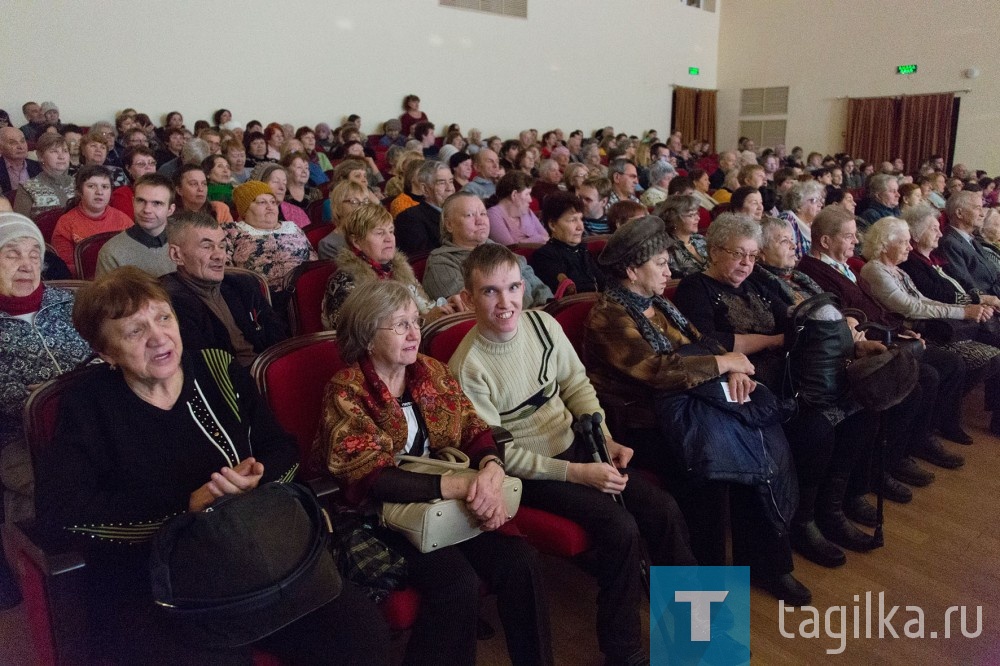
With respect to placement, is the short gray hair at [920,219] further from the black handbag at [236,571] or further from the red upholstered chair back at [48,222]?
the red upholstered chair back at [48,222]

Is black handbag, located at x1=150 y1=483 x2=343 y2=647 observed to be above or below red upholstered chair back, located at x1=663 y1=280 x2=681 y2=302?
below

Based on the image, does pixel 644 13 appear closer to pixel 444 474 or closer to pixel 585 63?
pixel 585 63

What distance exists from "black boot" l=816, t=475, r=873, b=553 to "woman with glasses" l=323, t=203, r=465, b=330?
1.54 metres

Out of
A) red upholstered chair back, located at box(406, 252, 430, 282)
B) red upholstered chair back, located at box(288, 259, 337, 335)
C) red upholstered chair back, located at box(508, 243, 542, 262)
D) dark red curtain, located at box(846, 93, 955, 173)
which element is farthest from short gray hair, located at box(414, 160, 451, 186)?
dark red curtain, located at box(846, 93, 955, 173)

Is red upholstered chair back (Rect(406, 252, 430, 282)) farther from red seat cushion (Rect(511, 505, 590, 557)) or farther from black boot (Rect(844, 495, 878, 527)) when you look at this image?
black boot (Rect(844, 495, 878, 527))

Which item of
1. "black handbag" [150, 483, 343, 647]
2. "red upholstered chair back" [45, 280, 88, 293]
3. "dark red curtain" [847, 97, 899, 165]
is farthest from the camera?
"dark red curtain" [847, 97, 899, 165]

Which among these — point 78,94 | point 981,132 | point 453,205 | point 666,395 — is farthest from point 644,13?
point 666,395

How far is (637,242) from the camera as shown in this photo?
2297 millimetres

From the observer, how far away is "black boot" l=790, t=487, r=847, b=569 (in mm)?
2475


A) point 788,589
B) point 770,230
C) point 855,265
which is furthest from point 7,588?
point 855,265

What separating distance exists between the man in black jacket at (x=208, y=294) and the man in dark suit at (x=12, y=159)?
434 centimetres

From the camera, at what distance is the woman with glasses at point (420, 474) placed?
1.60 metres

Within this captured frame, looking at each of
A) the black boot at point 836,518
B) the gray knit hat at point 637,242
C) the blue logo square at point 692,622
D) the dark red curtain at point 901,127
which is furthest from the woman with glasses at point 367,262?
the dark red curtain at point 901,127

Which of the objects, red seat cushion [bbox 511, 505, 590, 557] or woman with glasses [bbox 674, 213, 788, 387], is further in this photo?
woman with glasses [bbox 674, 213, 788, 387]
